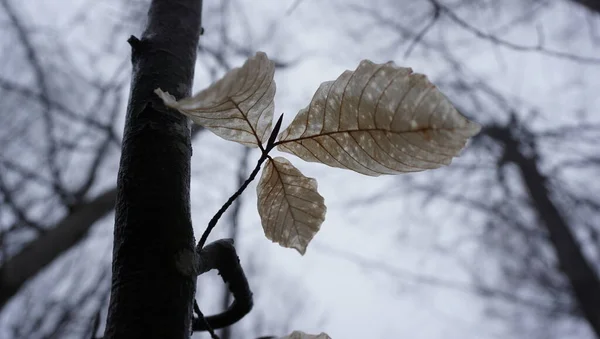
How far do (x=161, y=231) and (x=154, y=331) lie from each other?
0.07 m

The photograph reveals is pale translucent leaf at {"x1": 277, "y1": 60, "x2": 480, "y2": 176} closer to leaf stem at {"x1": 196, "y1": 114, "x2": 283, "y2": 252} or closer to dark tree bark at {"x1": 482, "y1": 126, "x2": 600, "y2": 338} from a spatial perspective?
leaf stem at {"x1": 196, "y1": 114, "x2": 283, "y2": 252}

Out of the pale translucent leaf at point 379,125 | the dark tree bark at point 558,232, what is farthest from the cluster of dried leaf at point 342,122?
the dark tree bark at point 558,232

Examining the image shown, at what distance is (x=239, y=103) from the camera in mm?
337

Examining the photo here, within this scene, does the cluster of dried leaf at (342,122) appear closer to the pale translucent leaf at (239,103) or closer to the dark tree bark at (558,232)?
the pale translucent leaf at (239,103)

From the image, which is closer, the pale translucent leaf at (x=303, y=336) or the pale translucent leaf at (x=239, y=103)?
the pale translucent leaf at (x=239, y=103)

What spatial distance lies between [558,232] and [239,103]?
4503 millimetres

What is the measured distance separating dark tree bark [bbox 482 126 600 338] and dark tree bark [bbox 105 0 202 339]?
3990mm

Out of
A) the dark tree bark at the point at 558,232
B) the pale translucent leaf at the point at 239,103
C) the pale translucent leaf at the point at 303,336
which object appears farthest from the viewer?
the dark tree bark at the point at 558,232

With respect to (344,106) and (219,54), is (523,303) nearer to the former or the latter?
(219,54)

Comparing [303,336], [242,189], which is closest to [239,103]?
[242,189]

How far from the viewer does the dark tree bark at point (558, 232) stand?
11.4 feet

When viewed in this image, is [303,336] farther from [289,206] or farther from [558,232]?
[558,232]

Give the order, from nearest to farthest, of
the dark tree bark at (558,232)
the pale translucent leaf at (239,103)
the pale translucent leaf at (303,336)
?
the pale translucent leaf at (239,103)
the pale translucent leaf at (303,336)
the dark tree bark at (558,232)

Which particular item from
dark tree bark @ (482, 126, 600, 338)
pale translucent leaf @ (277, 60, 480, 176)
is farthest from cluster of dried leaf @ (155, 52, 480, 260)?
dark tree bark @ (482, 126, 600, 338)
